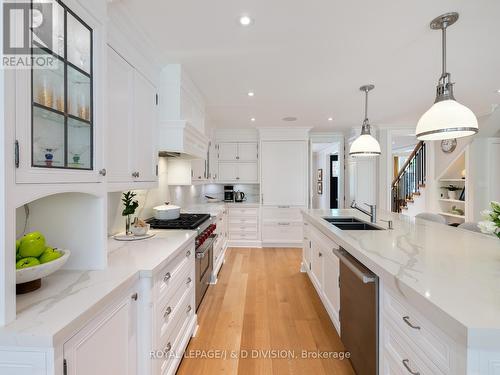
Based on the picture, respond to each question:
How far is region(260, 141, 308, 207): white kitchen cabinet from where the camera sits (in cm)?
518

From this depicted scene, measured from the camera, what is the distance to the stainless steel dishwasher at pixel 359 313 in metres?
1.38

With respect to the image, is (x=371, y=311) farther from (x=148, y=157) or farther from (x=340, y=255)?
(x=148, y=157)

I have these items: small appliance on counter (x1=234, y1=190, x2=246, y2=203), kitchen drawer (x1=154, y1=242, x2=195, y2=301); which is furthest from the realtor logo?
small appliance on counter (x1=234, y1=190, x2=246, y2=203)

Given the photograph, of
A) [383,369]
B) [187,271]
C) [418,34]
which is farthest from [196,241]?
[418,34]

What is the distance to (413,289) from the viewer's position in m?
0.98

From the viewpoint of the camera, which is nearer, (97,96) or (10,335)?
(10,335)

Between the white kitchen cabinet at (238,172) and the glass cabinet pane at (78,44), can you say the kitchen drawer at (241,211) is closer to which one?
the white kitchen cabinet at (238,172)

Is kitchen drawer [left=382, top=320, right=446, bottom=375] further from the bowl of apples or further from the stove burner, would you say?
the stove burner

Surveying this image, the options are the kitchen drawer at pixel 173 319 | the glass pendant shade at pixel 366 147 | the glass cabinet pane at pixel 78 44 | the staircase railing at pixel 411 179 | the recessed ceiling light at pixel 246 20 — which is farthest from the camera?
the staircase railing at pixel 411 179

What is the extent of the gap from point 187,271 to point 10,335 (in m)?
1.30

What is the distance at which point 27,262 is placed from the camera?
3.10 ft

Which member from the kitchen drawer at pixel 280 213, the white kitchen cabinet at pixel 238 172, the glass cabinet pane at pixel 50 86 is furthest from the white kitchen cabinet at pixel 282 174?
the glass cabinet pane at pixel 50 86

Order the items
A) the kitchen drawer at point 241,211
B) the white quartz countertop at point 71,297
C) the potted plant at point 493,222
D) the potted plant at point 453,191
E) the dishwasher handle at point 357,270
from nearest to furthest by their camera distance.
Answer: the white quartz countertop at point 71,297
the potted plant at point 493,222
the dishwasher handle at point 357,270
the potted plant at point 453,191
the kitchen drawer at point 241,211

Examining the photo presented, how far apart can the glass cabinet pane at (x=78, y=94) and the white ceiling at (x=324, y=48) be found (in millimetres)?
826
